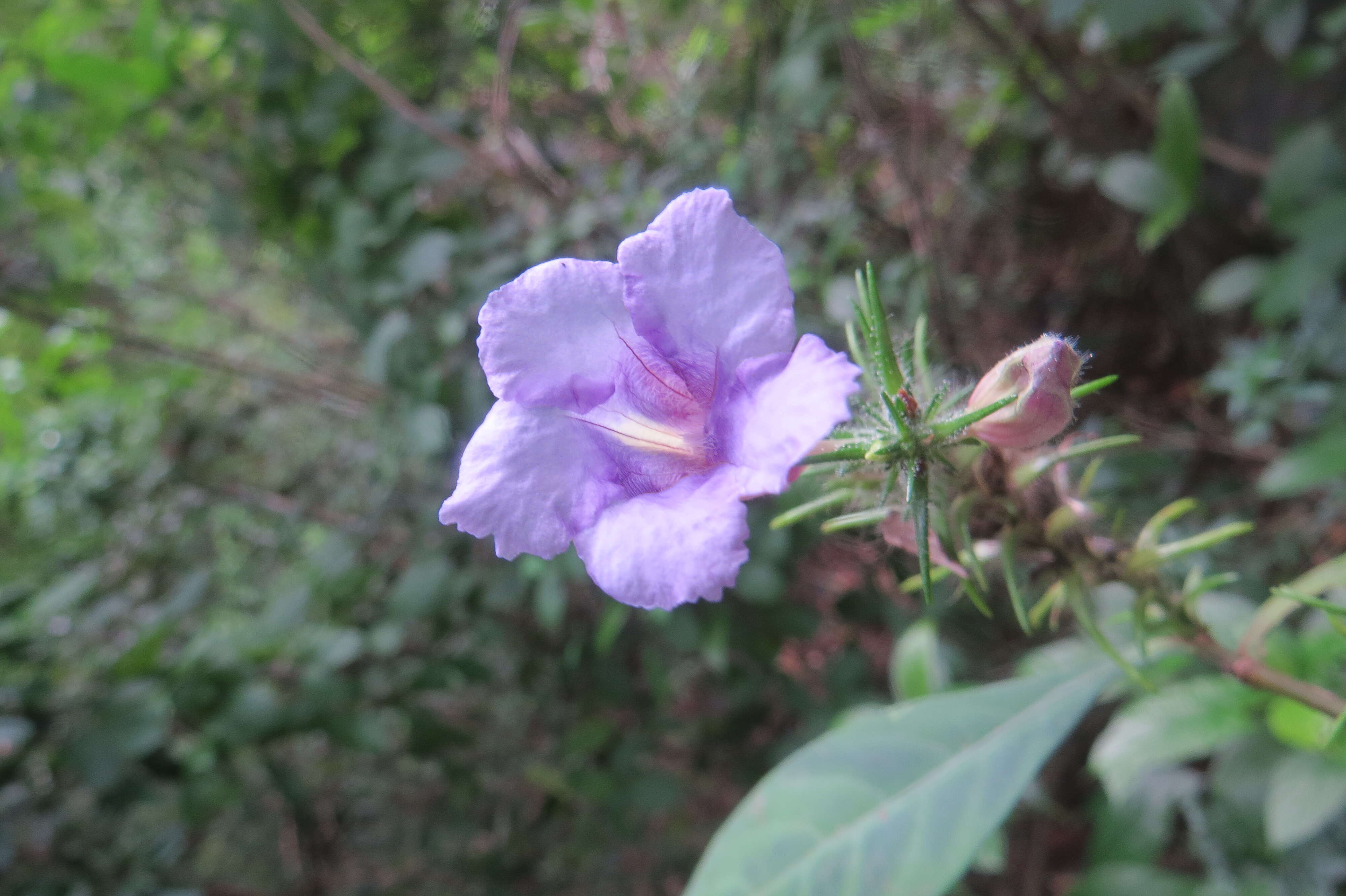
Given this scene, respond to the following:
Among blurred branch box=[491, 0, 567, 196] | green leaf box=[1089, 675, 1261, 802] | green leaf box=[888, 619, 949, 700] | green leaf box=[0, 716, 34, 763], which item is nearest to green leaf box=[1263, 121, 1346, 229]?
green leaf box=[1089, 675, 1261, 802]

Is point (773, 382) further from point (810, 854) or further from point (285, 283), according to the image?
point (285, 283)

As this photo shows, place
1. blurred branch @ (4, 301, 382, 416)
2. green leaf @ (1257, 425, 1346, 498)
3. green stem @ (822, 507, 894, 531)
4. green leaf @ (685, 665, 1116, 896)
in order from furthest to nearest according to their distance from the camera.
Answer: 1. blurred branch @ (4, 301, 382, 416)
2. green leaf @ (1257, 425, 1346, 498)
3. green leaf @ (685, 665, 1116, 896)
4. green stem @ (822, 507, 894, 531)

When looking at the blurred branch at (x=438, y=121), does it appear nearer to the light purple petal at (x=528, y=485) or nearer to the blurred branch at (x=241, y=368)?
the blurred branch at (x=241, y=368)

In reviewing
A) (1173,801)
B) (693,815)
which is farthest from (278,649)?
(1173,801)

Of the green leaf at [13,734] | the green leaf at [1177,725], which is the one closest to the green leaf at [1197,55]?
the green leaf at [1177,725]

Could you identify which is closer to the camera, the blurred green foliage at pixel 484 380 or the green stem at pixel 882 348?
the green stem at pixel 882 348

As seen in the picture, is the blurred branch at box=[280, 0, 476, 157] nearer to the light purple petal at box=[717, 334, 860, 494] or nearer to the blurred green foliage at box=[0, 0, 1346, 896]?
the blurred green foliage at box=[0, 0, 1346, 896]

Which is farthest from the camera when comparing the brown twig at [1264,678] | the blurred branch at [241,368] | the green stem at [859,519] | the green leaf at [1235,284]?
the blurred branch at [241,368]
